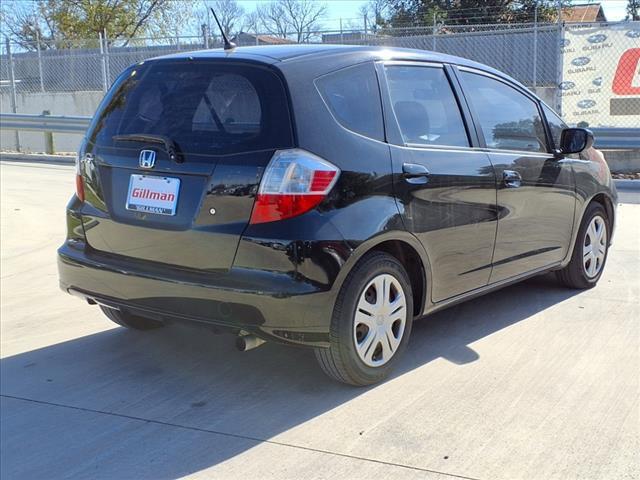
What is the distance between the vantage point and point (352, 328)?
374cm

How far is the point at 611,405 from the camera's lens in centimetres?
375

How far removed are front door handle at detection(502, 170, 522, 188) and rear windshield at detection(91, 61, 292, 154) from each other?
5.78 ft

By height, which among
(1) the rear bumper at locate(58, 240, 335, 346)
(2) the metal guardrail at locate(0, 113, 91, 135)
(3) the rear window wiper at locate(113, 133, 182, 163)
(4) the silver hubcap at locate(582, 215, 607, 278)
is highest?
(3) the rear window wiper at locate(113, 133, 182, 163)

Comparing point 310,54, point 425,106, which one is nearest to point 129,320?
point 310,54

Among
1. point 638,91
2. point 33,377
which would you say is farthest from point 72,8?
point 33,377

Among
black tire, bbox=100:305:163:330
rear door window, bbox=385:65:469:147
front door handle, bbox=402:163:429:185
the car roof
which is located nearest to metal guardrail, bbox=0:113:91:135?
black tire, bbox=100:305:163:330

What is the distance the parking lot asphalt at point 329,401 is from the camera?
3270mm

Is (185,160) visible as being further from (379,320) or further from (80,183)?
(379,320)

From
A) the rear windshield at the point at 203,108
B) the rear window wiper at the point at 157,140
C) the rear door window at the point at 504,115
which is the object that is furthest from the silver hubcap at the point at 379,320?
the rear door window at the point at 504,115

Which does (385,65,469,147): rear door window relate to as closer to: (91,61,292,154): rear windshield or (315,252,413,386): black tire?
(315,252,413,386): black tire

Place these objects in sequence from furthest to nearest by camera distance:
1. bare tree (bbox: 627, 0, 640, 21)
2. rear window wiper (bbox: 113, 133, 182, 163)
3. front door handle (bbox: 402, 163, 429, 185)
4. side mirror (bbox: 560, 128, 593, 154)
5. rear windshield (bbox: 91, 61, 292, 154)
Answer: bare tree (bbox: 627, 0, 640, 21) < side mirror (bbox: 560, 128, 593, 154) < front door handle (bbox: 402, 163, 429, 185) < rear window wiper (bbox: 113, 133, 182, 163) < rear windshield (bbox: 91, 61, 292, 154)

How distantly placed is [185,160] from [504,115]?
2.31 meters

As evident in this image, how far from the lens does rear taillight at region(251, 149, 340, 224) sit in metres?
3.51

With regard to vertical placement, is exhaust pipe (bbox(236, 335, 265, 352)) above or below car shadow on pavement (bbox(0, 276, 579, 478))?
above
